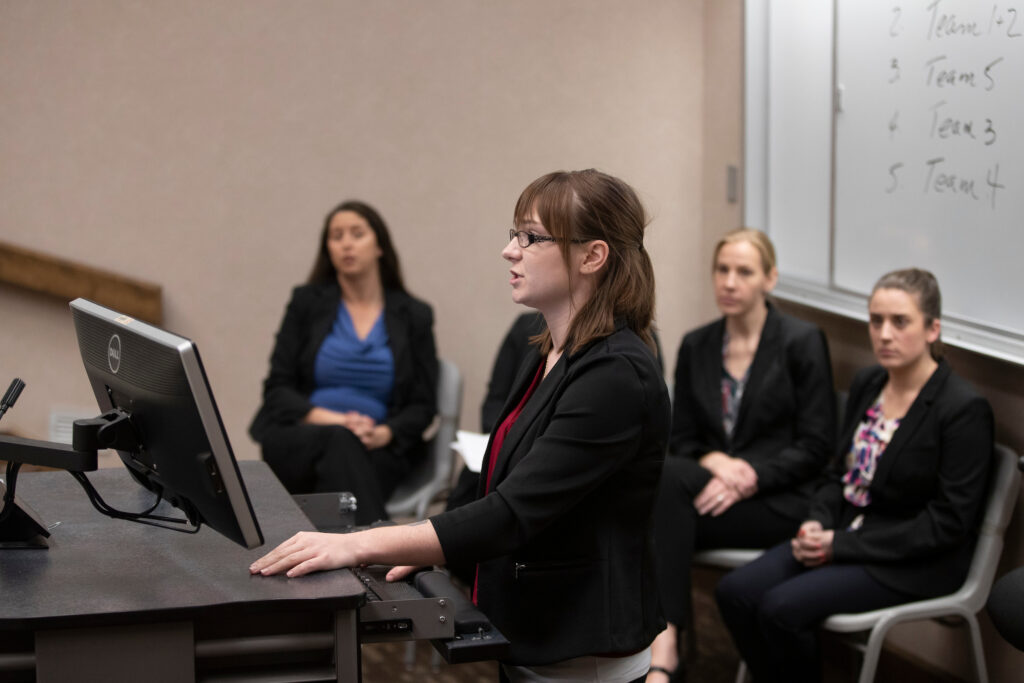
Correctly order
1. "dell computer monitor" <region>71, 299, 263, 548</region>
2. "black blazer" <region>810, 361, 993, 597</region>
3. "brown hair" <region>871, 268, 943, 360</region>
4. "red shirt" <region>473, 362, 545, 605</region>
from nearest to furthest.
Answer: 1. "dell computer monitor" <region>71, 299, 263, 548</region>
2. "red shirt" <region>473, 362, 545, 605</region>
3. "black blazer" <region>810, 361, 993, 597</region>
4. "brown hair" <region>871, 268, 943, 360</region>

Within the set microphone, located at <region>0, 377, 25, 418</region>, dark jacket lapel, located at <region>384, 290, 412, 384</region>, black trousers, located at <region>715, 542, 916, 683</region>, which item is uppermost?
microphone, located at <region>0, 377, 25, 418</region>

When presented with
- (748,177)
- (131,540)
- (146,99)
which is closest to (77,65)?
(146,99)

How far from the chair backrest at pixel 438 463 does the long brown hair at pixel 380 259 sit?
0.35m

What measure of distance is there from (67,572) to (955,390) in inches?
83.6

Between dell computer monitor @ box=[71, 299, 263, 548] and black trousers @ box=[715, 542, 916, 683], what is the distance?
5.44 feet

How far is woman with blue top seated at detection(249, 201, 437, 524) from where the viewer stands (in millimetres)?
3840

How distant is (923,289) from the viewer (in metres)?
2.98

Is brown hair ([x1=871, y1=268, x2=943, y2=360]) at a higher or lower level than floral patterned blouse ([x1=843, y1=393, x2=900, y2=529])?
higher

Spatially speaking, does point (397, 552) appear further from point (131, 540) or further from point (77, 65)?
point (77, 65)

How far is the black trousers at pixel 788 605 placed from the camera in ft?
9.43

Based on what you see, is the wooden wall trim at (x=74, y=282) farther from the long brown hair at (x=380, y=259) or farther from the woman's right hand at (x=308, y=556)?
the woman's right hand at (x=308, y=556)

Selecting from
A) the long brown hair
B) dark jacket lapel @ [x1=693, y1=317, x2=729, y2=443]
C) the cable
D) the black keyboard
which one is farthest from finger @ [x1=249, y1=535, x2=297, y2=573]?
the long brown hair

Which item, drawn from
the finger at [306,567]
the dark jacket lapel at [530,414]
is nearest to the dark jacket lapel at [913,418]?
the dark jacket lapel at [530,414]

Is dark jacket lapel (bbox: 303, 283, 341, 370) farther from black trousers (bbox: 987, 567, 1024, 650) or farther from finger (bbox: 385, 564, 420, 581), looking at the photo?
black trousers (bbox: 987, 567, 1024, 650)
